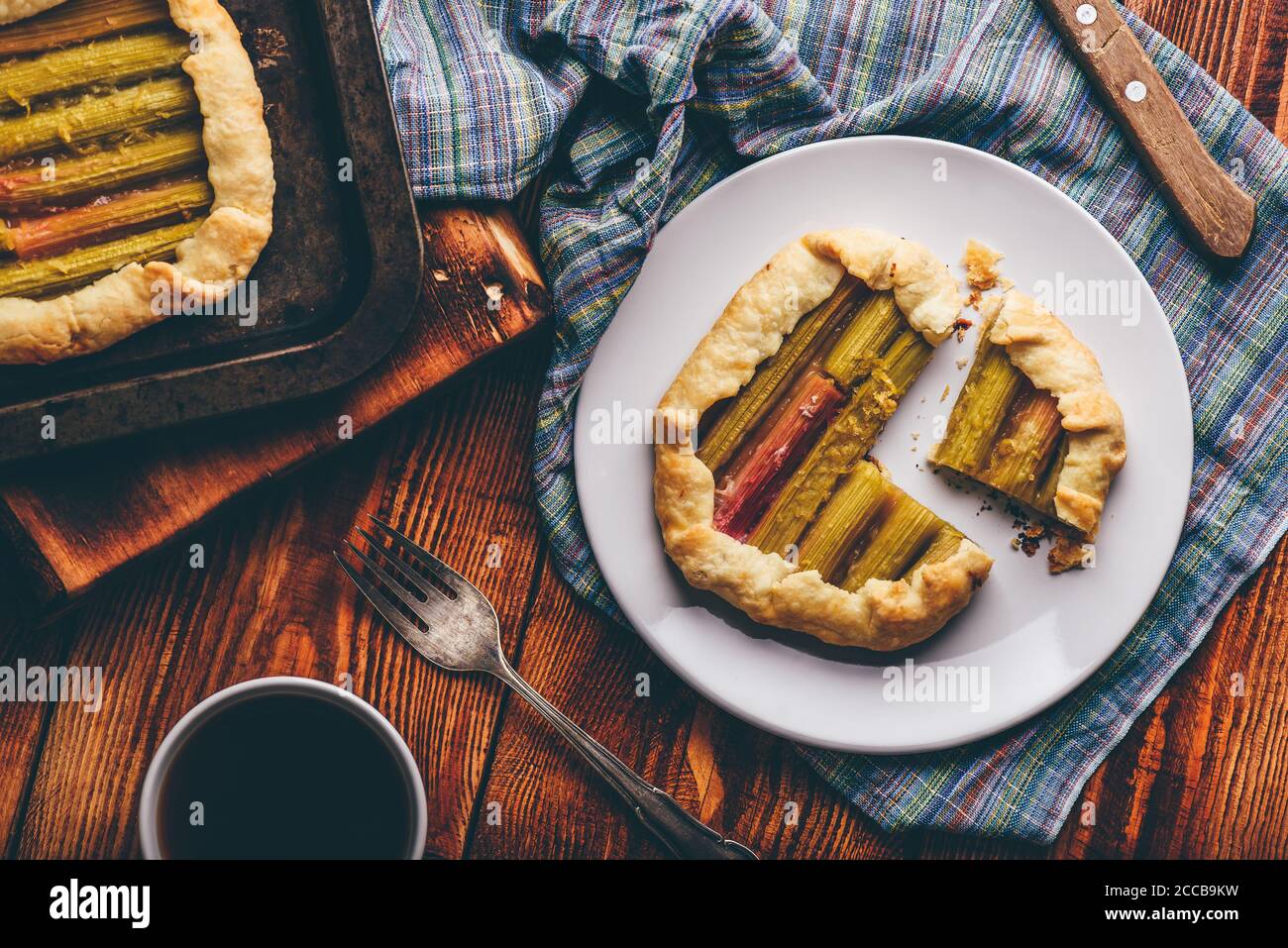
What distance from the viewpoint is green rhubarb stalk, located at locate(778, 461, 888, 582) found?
8.85ft

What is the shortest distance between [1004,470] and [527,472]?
1.29m

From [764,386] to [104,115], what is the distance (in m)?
1.80

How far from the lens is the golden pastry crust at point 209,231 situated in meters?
2.42

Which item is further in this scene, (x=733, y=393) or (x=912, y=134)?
(x=912, y=134)

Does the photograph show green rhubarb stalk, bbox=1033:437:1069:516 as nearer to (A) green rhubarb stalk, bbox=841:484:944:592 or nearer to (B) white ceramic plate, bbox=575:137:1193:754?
(B) white ceramic plate, bbox=575:137:1193:754

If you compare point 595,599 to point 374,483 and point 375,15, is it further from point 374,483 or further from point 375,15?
point 375,15

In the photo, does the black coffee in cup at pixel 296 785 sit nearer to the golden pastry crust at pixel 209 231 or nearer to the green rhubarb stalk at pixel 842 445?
the golden pastry crust at pixel 209 231

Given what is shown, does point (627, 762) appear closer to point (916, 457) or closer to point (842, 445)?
point (842, 445)

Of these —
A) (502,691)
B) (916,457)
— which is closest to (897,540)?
(916,457)

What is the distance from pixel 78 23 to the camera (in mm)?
2514

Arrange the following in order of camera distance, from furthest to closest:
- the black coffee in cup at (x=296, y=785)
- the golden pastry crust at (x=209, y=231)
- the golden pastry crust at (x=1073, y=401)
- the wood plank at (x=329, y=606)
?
the wood plank at (x=329, y=606) < the golden pastry crust at (x=1073, y=401) < the golden pastry crust at (x=209, y=231) < the black coffee in cup at (x=296, y=785)

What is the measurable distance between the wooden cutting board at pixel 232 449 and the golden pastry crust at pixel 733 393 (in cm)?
49

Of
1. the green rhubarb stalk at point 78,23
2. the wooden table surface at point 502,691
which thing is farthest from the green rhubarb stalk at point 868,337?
the green rhubarb stalk at point 78,23

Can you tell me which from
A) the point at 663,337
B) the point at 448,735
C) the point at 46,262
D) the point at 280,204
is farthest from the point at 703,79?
the point at 448,735
